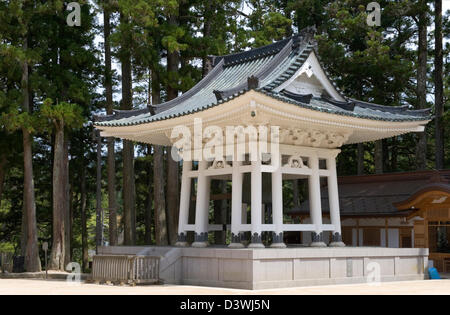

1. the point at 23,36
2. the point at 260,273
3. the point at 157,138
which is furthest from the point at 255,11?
the point at 260,273

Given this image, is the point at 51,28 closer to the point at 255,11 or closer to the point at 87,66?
the point at 87,66

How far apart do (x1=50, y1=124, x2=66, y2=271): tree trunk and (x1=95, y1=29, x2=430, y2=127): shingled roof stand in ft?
28.3

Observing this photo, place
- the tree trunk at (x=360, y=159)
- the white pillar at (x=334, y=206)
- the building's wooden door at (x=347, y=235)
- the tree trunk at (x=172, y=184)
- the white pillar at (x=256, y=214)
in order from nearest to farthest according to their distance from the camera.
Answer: the white pillar at (x=256, y=214)
the white pillar at (x=334, y=206)
the building's wooden door at (x=347, y=235)
the tree trunk at (x=172, y=184)
the tree trunk at (x=360, y=159)

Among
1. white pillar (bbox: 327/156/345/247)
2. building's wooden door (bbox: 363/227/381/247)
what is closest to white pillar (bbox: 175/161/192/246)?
white pillar (bbox: 327/156/345/247)

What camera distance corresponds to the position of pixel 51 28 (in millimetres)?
27891

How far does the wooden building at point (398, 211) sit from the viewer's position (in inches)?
805

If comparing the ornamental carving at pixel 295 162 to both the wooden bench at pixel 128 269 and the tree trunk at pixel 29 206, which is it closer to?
the wooden bench at pixel 128 269

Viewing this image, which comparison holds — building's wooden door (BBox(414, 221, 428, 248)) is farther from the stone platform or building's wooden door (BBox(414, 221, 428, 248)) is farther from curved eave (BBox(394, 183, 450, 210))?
the stone platform

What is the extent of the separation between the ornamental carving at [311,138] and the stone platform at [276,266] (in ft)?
10.5

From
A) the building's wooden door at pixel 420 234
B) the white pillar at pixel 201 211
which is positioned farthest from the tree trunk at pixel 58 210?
the building's wooden door at pixel 420 234

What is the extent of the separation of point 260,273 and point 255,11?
68.5ft

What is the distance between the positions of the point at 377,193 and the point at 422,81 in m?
7.79

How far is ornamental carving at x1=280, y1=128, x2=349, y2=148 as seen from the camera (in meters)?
17.6

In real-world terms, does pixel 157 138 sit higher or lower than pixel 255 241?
higher
